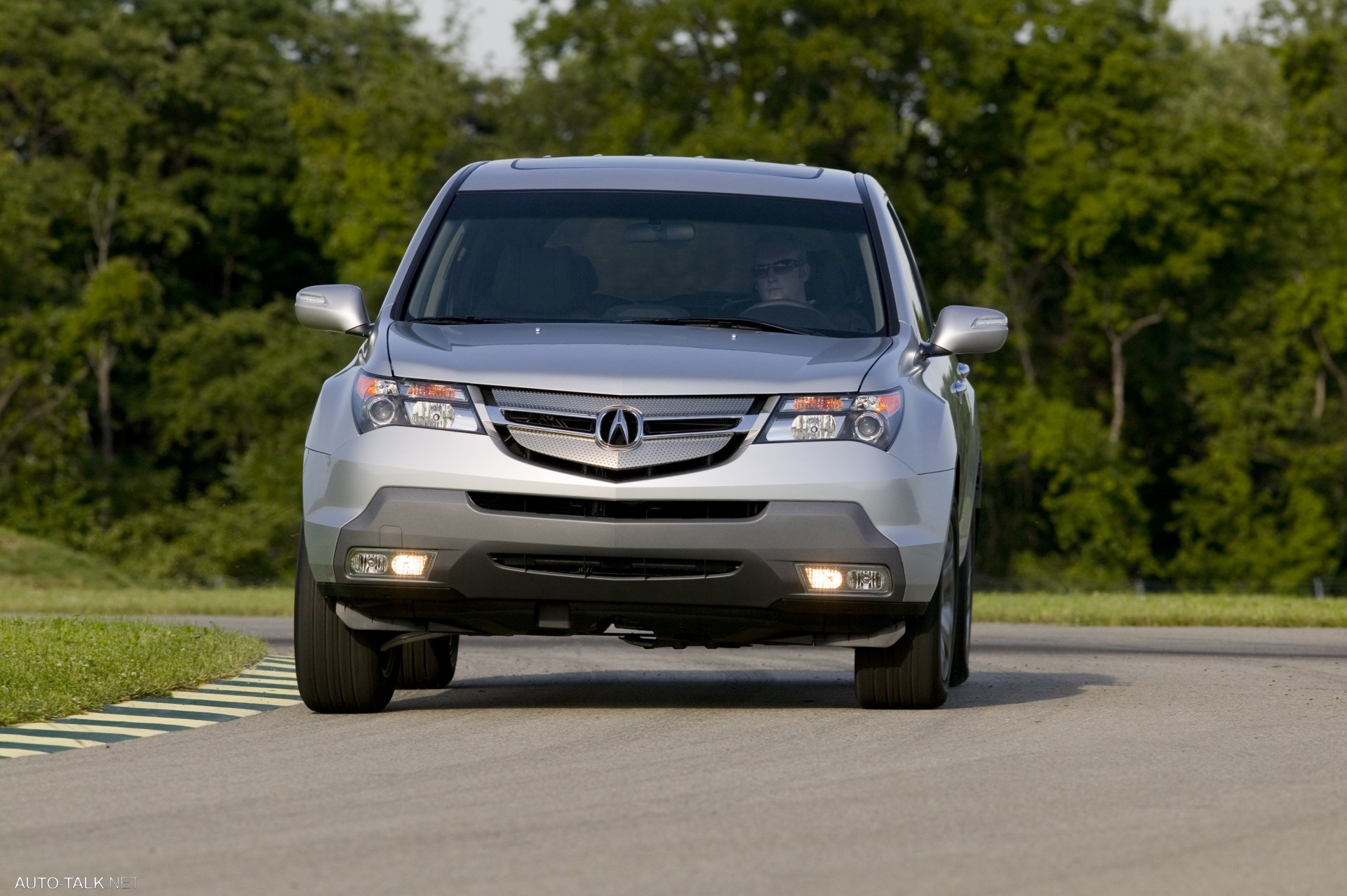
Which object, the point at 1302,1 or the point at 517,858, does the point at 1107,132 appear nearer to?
the point at 1302,1

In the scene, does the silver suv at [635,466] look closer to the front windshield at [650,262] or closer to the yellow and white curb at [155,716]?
the front windshield at [650,262]

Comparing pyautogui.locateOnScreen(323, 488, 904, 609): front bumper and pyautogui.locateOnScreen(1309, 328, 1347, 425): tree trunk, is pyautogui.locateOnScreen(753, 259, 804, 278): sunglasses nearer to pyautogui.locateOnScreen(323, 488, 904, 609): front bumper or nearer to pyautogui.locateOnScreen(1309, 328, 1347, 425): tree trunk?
pyautogui.locateOnScreen(323, 488, 904, 609): front bumper

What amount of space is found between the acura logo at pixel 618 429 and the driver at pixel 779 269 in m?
1.32

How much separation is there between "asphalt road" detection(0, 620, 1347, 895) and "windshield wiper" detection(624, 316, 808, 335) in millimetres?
1558

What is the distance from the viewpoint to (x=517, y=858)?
557 centimetres

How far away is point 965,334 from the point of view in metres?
9.62

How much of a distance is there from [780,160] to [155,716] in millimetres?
38328

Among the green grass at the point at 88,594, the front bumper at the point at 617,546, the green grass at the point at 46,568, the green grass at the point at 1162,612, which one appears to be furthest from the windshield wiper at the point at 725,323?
the green grass at the point at 46,568

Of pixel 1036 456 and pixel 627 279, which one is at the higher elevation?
pixel 627 279

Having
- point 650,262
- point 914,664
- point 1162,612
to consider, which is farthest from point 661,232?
point 1162,612

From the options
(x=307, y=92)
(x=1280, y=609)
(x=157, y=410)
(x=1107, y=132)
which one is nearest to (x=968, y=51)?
(x=1107, y=132)

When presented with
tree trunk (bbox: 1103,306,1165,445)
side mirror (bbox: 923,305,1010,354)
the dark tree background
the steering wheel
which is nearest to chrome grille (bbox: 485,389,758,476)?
the steering wheel

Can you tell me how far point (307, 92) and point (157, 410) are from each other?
28.9 ft

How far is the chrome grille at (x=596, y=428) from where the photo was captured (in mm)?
8477
